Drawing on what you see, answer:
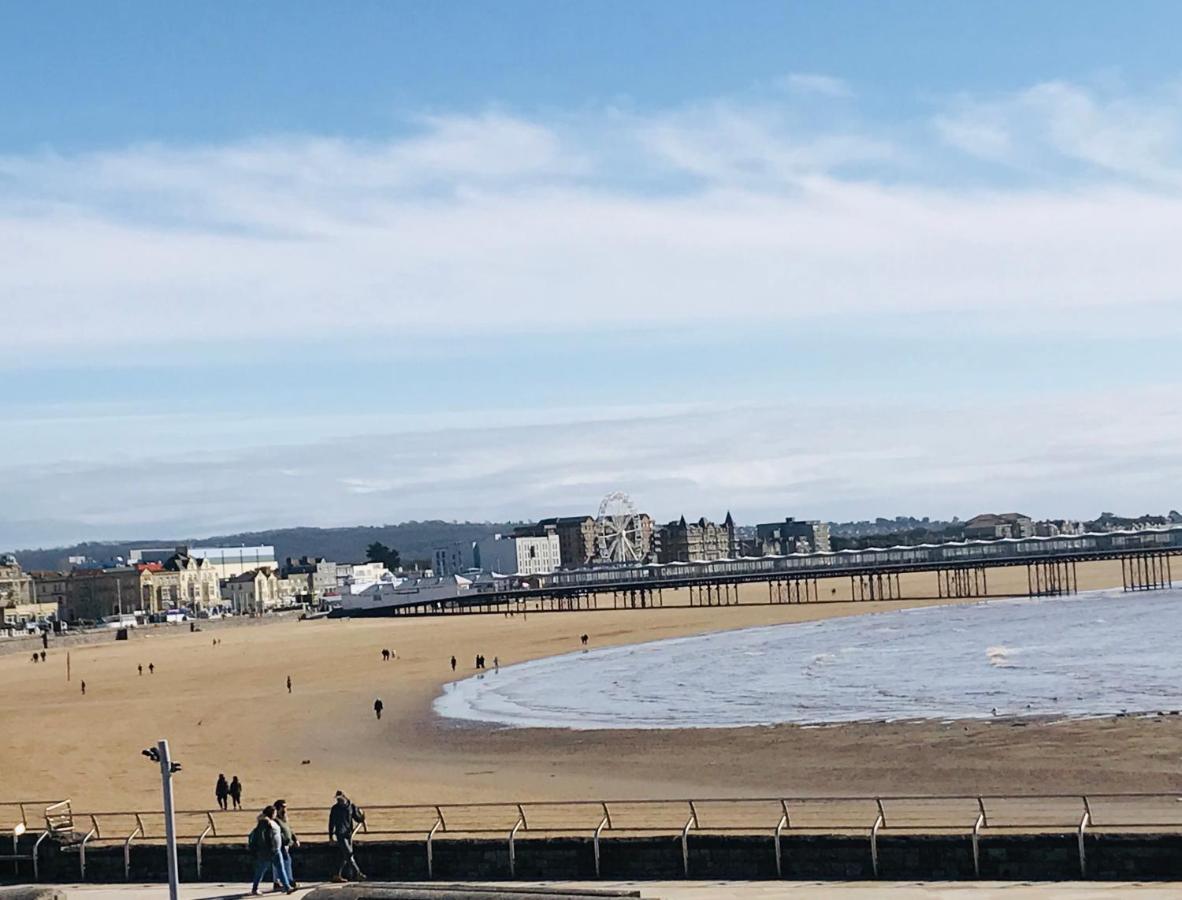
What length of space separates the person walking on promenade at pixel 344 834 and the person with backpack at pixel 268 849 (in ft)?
2.86

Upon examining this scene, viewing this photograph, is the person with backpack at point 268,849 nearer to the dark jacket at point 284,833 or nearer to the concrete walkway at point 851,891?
the dark jacket at point 284,833

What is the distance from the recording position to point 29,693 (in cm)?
6550

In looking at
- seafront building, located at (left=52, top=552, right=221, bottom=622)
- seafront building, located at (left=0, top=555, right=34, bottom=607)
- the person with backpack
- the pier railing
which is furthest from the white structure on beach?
the person with backpack

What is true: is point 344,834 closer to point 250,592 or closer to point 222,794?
point 222,794

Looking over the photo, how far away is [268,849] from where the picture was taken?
16.5 meters

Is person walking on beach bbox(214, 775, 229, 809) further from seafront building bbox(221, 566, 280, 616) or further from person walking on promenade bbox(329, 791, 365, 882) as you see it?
seafront building bbox(221, 566, 280, 616)

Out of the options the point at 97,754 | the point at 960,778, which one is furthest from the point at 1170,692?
the point at 97,754

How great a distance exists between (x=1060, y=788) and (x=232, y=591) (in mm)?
163398

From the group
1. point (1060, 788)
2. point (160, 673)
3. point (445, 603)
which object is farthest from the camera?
point (445, 603)

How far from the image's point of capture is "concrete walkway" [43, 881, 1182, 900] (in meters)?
14.9

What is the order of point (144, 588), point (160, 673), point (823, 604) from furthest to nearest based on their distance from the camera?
point (144, 588) → point (823, 604) → point (160, 673)

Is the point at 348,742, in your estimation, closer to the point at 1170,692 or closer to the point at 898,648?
the point at 1170,692

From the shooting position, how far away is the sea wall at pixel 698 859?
622 inches

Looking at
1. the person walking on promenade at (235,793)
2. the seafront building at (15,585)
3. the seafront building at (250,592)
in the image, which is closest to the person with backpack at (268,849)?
the person walking on promenade at (235,793)
